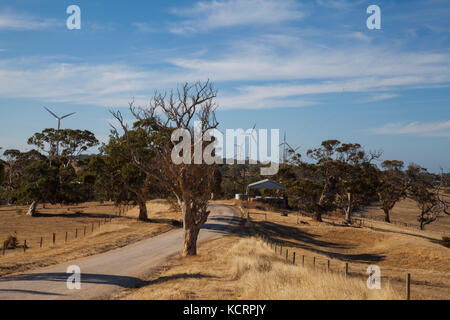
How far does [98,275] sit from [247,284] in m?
7.60

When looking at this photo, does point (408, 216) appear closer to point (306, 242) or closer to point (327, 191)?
point (327, 191)

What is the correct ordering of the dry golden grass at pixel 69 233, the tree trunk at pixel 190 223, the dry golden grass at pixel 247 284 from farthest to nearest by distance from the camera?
1. the dry golden grass at pixel 69 233
2. the tree trunk at pixel 190 223
3. the dry golden grass at pixel 247 284

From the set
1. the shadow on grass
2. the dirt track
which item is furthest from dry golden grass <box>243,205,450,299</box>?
the dirt track

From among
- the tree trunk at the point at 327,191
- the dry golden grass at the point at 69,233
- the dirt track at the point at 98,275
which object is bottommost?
the dry golden grass at the point at 69,233

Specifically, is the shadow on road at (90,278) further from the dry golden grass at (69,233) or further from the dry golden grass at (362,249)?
the dry golden grass at (362,249)

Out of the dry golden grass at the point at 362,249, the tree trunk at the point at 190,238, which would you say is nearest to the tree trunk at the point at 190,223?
the tree trunk at the point at 190,238

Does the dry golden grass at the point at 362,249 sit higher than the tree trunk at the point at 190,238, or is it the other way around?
the tree trunk at the point at 190,238

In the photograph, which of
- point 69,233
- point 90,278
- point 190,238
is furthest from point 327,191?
point 90,278

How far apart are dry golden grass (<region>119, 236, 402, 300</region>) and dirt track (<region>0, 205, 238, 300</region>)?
3.79 ft

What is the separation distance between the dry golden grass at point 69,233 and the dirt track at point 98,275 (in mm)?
1635

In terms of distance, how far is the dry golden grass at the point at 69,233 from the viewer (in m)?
22.7

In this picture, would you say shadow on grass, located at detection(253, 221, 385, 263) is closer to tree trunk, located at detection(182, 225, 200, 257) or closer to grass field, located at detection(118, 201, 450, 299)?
grass field, located at detection(118, 201, 450, 299)
